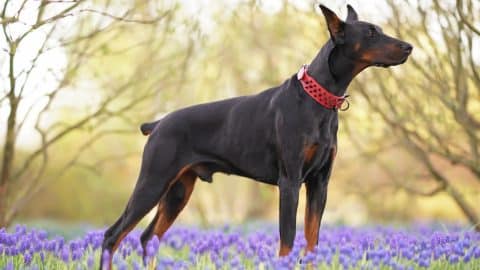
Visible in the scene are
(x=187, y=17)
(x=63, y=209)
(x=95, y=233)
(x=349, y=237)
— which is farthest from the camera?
(x=63, y=209)

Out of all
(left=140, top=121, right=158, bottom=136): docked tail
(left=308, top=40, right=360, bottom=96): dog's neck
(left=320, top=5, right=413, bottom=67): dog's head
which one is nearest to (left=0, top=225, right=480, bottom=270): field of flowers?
(left=140, top=121, right=158, bottom=136): docked tail

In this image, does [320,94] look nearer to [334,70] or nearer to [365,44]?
[334,70]

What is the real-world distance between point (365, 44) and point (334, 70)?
25 cm

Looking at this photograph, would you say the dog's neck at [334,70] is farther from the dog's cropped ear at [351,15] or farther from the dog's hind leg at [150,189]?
the dog's hind leg at [150,189]

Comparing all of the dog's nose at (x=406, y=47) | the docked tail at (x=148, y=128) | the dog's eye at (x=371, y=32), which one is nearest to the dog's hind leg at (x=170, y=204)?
the docked tail at (x=148, y=128)

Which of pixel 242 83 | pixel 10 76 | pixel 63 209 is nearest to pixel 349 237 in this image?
pixel 10 76

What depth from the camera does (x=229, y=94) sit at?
15.8 meters

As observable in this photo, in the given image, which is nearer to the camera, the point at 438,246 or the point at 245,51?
the point at 438,246

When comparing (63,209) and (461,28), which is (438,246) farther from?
(63,209)

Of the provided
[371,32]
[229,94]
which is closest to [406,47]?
[371,32]

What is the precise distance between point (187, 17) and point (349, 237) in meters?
2.97

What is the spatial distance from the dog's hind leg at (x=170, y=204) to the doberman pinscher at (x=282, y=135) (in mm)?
101

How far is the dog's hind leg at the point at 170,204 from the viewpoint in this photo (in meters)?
5.55

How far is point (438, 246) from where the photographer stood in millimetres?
4953
